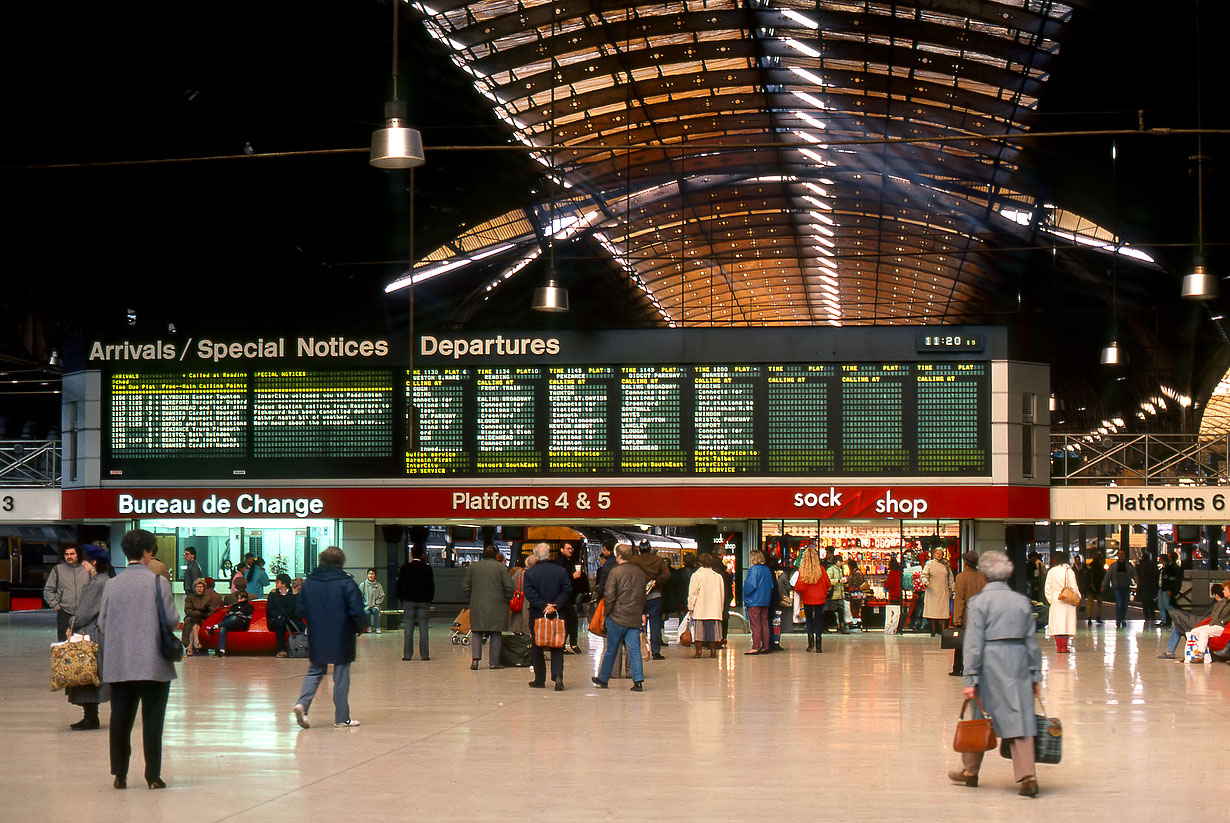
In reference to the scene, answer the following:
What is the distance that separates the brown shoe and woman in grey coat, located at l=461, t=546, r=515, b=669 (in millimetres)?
9053

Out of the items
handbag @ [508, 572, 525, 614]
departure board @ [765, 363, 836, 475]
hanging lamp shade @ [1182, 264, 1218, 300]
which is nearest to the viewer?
hanging lamp shade @ [1182, 264, 1218, 300]

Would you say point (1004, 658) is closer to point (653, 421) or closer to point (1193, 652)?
point (1193, 652)

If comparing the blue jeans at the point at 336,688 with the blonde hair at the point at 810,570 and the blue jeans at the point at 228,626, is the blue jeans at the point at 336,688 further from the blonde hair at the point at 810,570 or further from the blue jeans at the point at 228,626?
the blonde hair at the point at 810,570

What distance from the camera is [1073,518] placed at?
23734mm

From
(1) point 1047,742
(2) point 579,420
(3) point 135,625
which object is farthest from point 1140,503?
(3) point 135,625

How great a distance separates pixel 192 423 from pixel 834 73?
548 inches

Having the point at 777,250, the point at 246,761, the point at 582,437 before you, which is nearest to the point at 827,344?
the point at 582,437

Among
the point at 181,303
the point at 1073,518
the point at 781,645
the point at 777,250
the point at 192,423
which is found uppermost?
the point at 777,250

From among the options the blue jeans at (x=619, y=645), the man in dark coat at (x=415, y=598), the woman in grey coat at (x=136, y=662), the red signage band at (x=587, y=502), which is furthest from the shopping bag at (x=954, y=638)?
the woman in grey coat at (x=136, y=662)

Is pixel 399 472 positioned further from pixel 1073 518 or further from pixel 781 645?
pixel 1073 518

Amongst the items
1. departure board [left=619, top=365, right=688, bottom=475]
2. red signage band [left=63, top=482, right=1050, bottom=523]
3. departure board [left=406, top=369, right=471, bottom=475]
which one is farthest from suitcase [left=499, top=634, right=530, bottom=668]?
departure board [left=406, top=369, right=471, bottom=475]

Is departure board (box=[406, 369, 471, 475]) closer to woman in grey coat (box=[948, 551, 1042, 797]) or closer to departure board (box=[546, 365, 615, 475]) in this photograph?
departure board (box=[546, 365, 615, 475])

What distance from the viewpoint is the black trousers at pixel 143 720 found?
29.7ft

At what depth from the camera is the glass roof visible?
24.9 metres
